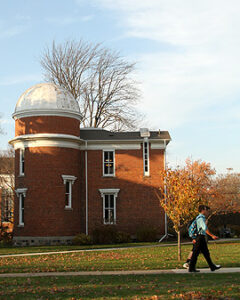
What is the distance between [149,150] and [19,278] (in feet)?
64.3

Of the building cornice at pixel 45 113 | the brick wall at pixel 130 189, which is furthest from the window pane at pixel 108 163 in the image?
the building cornice at pixel 45 113

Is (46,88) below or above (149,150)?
above

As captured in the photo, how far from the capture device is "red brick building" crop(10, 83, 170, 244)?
28.4 metres

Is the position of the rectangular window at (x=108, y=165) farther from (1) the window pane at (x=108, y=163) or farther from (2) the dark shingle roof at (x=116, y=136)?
(2) the dark shingle roof at (x=116, y=136)

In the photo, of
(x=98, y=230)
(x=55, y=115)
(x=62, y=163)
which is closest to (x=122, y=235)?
(x=98, y=230)

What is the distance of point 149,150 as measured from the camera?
3105cm

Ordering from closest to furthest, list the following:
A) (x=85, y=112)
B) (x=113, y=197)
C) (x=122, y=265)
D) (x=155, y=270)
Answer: (x=155, y=270), (x=122, y=265), (x=113, y=197), (x=85, y=112)

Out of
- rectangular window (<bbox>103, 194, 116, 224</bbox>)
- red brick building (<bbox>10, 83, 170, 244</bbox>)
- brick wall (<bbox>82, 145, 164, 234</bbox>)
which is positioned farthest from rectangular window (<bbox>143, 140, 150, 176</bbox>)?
rectangular window (<bbox>103, 194, 116, 224</bbox>)

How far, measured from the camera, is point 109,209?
30.6 metres

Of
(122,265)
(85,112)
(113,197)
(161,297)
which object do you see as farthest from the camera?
(85,112)

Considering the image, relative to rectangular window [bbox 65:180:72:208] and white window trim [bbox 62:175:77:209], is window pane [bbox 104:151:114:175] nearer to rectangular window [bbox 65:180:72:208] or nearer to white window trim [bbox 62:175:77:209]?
white window trim [bbox 62:175:77:209]

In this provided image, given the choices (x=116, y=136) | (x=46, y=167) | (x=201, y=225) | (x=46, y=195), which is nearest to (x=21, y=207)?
(x=46, y=195)

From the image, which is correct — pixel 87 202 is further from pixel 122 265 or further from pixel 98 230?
pixel 122 265

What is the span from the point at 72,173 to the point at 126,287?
65.3ft
